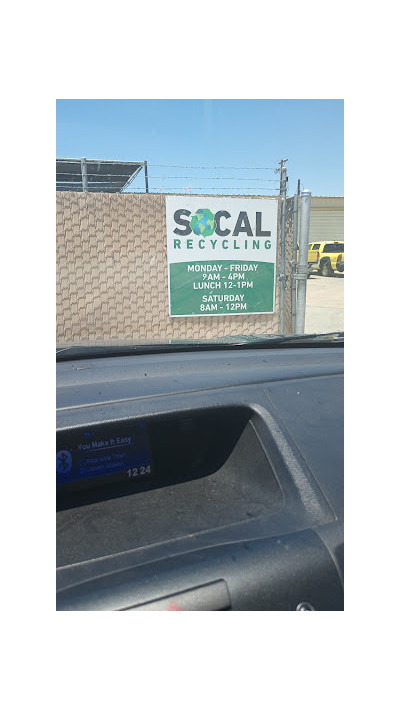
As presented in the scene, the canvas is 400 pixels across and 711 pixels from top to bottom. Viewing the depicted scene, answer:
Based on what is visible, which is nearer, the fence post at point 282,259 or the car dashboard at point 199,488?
the car dashboard at point 199,488

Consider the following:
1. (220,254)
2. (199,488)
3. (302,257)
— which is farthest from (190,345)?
(220,254)

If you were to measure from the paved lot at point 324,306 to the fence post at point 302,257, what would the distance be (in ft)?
1.34

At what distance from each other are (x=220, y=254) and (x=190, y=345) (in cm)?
471

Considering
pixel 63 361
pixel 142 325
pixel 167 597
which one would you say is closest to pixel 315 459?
pixel 167 597

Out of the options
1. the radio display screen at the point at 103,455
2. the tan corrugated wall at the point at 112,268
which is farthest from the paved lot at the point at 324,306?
the radio display screen at the point at 103,455

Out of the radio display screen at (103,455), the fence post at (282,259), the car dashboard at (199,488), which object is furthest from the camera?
the fence post at (282,259)

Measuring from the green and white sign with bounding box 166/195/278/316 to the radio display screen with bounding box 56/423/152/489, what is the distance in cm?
569

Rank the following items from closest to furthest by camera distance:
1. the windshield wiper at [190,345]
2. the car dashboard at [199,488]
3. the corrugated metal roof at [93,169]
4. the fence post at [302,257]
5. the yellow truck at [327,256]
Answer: the car dashboard at [199,488]
the windshield wiper at [190,345]
the fence post at [302,257]
the corrugated metal roof at [93,169]
the yellow truck at [327,256]

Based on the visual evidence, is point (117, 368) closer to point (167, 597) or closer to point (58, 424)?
point (58, 424)

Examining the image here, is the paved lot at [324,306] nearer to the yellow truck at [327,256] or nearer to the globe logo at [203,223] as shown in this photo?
the yellow truck at [327,256]

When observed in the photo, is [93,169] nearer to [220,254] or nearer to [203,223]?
[203,223]

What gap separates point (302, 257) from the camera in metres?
6.92

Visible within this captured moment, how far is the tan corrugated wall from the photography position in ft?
22.9

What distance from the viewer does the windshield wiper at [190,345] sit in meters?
2.59
